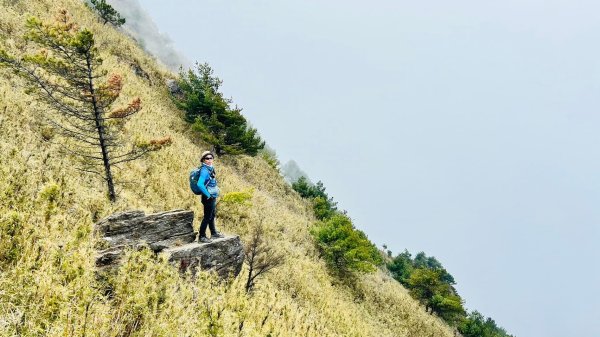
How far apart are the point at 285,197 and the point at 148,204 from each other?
17.7 m

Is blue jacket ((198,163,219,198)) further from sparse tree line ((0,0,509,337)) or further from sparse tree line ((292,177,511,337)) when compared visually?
sparse tree line ((292,177,511,337))

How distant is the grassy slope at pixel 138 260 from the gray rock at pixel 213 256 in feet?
1.43

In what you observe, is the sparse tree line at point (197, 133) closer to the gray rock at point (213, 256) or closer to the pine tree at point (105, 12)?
the pine tree at point (105, 12)

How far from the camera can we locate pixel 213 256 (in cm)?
858

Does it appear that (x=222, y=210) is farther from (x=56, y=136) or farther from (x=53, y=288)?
(x=53, y=288)

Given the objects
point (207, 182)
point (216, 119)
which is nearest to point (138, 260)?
point (207, 182)

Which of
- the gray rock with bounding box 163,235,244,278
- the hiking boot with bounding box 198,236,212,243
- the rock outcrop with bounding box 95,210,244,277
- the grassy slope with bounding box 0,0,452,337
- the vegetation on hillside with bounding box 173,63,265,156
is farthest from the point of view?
the vegetation on hillside with bounding box 173,63,265,156

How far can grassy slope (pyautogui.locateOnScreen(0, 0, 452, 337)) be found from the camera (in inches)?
157

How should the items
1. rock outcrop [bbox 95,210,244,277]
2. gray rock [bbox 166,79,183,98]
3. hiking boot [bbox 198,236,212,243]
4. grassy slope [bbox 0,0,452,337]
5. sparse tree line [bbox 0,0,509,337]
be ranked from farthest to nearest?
gray rock [bbox 166,79,183,98] < sparse tree line [bbox 0,0,509,337] < hiking boot [bbox 198,236,212,243] < rock outcrop [bbox 95,210,244,277] < grassy slope [bbox 0,0,452,337]

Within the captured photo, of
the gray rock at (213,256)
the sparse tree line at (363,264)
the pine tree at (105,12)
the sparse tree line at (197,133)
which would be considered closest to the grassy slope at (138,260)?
the gray rock at (213,256)

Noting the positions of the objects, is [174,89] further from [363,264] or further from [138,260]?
[138,260]

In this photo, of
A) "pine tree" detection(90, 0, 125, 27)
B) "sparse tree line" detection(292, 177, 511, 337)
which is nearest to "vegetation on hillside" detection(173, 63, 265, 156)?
"sparse tree line" detection(292, 177, 511, 337)

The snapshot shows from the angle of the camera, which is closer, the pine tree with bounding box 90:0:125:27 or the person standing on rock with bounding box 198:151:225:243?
the person standing on rock with bounding box 198:151:225:243

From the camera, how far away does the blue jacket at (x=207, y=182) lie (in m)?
8.17
